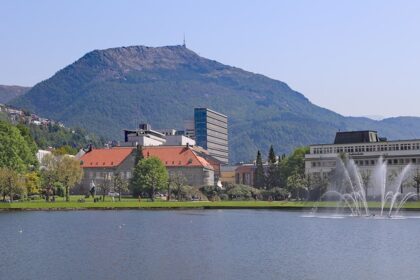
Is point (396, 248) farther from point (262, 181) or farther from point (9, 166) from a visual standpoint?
point (262, 181)

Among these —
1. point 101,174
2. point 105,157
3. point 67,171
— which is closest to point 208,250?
point 67,171

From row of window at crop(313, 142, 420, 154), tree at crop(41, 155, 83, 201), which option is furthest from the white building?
→ tree at crop(41, 155, 83, 201)

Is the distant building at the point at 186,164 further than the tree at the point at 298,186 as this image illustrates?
Yes

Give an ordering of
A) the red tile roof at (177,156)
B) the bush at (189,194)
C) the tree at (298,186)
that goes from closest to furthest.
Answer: the tree at (298,186) → the bush at (189,194) → the red tile roof at (177,156)

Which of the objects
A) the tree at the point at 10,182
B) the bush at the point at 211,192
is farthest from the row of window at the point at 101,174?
the tree at the point at 10,182

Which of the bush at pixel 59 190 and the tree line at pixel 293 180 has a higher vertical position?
the tree line at pixel 293 180

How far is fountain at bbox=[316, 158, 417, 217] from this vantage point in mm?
101625

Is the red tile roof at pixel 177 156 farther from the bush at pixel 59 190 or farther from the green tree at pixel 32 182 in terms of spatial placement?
the green tree at pixel 32 182

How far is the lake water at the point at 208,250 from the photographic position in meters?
39.8

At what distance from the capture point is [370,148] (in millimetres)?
155750

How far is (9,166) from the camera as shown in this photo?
11669cm

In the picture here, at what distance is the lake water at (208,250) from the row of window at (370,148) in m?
77.4

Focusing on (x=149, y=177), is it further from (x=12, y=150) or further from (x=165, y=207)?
(x=165, y=207)

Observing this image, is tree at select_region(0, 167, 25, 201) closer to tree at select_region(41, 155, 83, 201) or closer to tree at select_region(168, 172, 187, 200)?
tree at select_region(41, 155, 83, 201)
